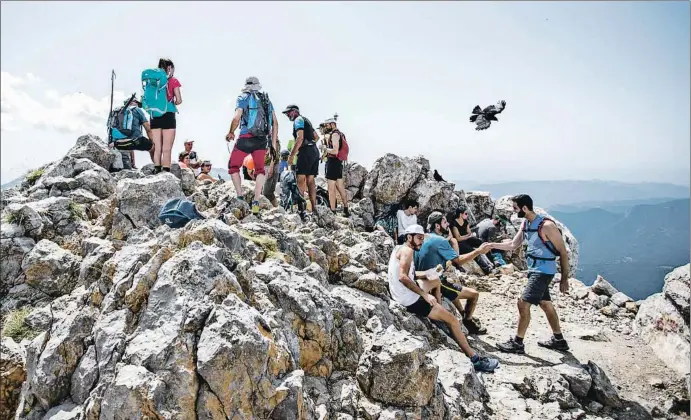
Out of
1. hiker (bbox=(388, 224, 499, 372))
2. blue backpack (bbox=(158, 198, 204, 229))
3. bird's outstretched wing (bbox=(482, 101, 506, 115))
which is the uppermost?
bird's outstretched wing (bbox=(482, 101, 506, 115))

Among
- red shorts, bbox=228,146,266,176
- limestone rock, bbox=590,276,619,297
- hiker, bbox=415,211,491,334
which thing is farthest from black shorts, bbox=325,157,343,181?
limestone rock, bbox=590,276,619,297

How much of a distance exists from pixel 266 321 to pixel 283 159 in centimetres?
1167

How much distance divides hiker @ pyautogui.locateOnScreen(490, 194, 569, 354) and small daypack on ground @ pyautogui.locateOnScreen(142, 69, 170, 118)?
9.30 metres

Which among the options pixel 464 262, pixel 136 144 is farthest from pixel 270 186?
pixel 464 262

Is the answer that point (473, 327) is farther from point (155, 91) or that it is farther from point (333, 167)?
point (155, 91)

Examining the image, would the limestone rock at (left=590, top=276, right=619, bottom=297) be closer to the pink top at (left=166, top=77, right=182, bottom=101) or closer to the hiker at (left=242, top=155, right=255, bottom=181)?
the hiker at (left=242, top=155, right=255, bottom=181)

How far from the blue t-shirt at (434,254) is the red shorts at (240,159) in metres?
4.81

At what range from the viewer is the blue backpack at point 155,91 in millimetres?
9586

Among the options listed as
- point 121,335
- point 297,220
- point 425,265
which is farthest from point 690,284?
point 121,335

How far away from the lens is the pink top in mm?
9969

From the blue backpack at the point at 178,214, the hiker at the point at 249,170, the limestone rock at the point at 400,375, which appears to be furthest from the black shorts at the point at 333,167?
the limestone rock at the point at 400,375

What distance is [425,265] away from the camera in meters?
8.45

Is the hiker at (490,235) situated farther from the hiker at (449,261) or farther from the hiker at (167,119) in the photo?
the hiker at (167,119)

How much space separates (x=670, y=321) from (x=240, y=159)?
12345 millimetres
